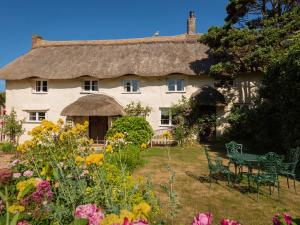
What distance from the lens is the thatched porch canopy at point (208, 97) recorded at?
19.5 meters

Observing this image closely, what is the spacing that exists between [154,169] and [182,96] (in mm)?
10240

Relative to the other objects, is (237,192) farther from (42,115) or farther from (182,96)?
(42,115)

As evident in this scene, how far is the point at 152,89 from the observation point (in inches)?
838

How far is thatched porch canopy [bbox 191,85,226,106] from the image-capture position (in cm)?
1950

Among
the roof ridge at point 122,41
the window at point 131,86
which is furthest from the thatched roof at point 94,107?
the roof ridge at point 122,41

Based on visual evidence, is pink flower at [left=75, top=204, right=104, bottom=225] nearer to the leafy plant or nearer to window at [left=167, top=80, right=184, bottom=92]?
the leafy plant

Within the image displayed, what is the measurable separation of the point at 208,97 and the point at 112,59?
27.5 feet

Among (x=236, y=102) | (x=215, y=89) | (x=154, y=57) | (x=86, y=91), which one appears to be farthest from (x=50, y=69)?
(x=236, y=102)

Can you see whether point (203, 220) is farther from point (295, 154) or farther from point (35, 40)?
point (35, 40)

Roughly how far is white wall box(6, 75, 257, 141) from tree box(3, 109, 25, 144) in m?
0.54

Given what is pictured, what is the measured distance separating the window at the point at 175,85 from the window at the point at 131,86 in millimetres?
2453

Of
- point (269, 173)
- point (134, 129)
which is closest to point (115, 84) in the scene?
point (134, 129)

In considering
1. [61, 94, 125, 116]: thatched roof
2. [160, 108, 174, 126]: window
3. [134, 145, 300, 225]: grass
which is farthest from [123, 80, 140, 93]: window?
[134, 145, 300, 225]: grass

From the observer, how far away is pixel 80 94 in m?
22.0
